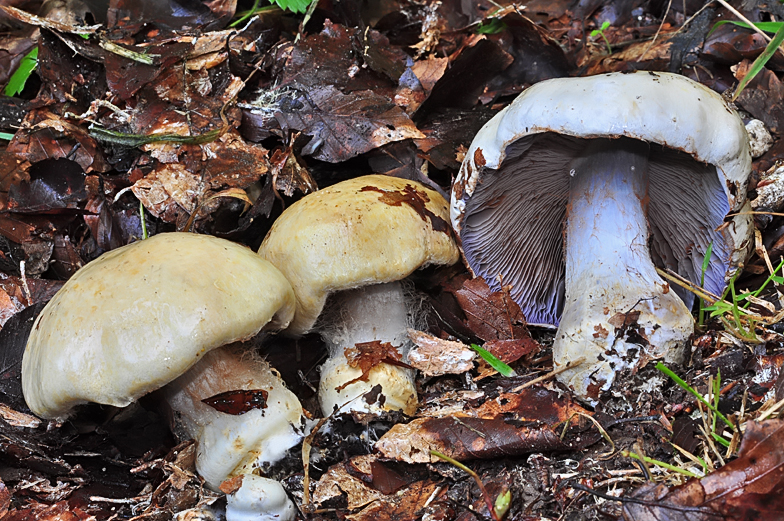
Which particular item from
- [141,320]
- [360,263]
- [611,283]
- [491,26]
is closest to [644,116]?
[611,283]

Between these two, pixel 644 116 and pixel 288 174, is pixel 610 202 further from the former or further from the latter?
pixel 288 174

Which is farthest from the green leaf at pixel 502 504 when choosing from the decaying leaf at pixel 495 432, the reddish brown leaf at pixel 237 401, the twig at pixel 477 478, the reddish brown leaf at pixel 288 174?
the reddish brown leaf at pixel 288 174

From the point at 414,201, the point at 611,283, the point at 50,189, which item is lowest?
the point at 50,189

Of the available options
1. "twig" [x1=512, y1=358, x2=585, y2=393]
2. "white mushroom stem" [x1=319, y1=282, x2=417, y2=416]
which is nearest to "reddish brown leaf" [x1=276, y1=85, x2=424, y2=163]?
"white mushroom stem" [x1=319, y1=282, x2=417, y2=416]

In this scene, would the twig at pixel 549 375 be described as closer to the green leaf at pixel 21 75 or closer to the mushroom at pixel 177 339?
the mushroom at pixel 177 339

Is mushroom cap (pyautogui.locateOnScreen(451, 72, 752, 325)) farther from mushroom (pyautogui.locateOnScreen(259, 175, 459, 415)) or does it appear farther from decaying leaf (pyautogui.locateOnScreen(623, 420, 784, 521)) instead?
decaying leaf (pyautogui.locateOnScreen(623, 420, 784, 521))

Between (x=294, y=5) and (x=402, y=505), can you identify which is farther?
(x=294, y=5)

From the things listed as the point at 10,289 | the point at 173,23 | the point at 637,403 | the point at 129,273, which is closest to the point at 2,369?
the point at 10,289

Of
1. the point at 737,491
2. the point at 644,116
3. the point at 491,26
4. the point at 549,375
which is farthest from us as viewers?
the point at 491,26
